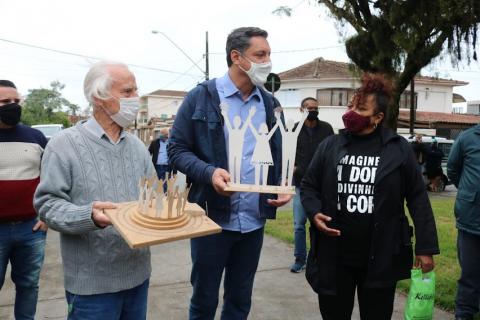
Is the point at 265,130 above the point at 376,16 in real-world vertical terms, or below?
below

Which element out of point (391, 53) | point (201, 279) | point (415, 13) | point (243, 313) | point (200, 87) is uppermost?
point (415, 13)

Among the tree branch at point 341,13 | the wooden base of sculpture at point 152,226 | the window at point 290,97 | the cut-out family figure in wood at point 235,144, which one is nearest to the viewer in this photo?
the wooden base of sculpture at point 152,226

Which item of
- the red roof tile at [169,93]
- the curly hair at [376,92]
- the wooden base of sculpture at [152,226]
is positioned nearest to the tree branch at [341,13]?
the curly hair at [376,92]

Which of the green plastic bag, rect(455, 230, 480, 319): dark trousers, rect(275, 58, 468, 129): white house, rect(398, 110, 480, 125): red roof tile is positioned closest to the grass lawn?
rect(455, 230, 480, 319): dark trousers

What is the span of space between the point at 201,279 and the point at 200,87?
3.48 ft

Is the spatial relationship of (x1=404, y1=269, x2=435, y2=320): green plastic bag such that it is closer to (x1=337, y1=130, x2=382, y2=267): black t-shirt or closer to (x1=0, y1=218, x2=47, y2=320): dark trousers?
(x1=337, y1=130, x2=382, y2=267): black t-shirt

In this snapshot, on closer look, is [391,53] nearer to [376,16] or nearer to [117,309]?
[376,16]

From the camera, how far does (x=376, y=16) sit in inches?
476

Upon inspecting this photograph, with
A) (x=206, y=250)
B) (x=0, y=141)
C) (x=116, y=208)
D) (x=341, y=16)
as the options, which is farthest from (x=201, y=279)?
(x=341, y=16)

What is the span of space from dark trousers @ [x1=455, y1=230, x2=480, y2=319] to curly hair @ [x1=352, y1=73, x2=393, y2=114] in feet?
4.68

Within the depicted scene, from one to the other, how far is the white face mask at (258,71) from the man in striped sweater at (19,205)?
1601mm

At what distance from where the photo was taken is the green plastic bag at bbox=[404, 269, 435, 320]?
282 centimetres

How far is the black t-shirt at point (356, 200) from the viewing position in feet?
8.02

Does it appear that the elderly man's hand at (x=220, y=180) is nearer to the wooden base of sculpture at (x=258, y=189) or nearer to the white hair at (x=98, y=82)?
the wooden base of sculpture at (x=258, y=189)
